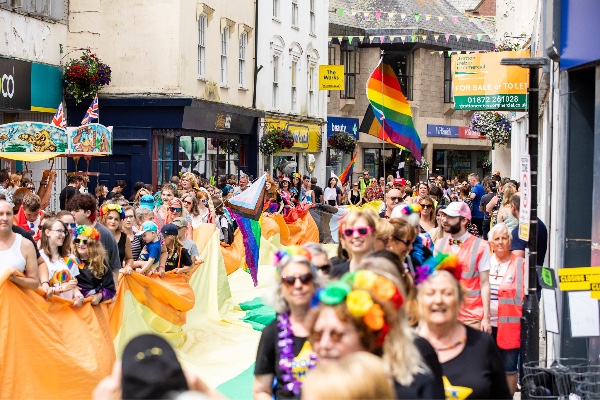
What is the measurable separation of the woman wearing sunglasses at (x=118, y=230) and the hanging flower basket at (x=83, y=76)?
14.8 meters

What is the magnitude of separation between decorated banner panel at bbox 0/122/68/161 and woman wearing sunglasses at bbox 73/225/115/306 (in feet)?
25.8

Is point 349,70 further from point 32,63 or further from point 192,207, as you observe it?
point 192,207

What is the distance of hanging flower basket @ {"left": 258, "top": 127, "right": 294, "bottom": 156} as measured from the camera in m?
35.3

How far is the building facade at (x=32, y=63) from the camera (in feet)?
72.3

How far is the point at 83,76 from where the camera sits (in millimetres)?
25703

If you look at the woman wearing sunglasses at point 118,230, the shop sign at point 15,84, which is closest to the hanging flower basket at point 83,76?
the shop sign at point 15,84

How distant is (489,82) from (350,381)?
44.6ft

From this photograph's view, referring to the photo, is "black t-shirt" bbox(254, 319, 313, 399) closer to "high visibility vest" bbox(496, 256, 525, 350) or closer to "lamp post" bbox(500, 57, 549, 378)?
"lamp post" bbox(500, 57, 549, 378)

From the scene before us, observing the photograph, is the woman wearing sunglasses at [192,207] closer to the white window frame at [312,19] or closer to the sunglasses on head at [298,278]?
the sunglasses on head at [298,278]

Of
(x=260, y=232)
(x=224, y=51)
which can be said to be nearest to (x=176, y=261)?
(x=260, y=232)

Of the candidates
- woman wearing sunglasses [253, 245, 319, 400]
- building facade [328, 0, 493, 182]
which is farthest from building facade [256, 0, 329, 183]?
woman wearing sunglasses [253, 245, 319, 400]

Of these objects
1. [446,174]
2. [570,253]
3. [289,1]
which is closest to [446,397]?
[570,253]

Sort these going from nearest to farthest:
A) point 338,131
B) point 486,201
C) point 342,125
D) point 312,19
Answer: point 486,201, point 312,19, point 338,131, point 342,125

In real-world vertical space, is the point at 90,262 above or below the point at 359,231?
below
